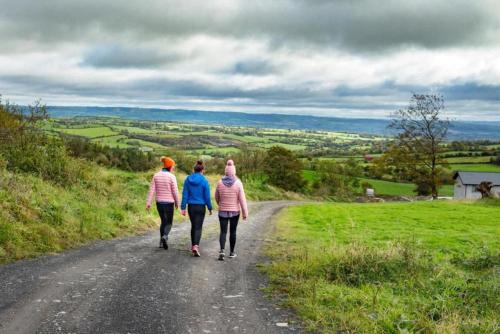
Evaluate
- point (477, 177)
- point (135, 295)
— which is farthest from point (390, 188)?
point (135, 295)

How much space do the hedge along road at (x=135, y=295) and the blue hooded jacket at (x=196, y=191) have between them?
1.46 meters

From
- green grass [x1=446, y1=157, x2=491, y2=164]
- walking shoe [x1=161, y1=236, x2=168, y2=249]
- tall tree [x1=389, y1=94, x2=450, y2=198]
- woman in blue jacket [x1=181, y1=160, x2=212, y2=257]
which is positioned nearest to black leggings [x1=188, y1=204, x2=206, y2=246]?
woman in blue jacket [x1=181, y1=160, x2=212, y2=257]

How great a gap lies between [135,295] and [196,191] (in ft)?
14.4

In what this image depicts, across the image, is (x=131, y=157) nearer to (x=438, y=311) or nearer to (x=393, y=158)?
(x=393, y=158)

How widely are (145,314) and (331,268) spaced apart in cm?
433

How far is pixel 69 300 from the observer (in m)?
7.66

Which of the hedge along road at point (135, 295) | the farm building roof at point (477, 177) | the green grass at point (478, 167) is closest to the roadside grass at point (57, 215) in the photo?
the hedge along road at point (135, 295)

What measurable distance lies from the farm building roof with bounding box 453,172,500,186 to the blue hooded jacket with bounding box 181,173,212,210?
7453 cm

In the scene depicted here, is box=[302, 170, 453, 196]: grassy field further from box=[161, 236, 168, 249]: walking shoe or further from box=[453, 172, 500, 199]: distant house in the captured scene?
box=[161, 236, 168, 249]: walking shoe

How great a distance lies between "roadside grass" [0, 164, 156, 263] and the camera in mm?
11539

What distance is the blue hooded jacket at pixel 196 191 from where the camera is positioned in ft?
39.7

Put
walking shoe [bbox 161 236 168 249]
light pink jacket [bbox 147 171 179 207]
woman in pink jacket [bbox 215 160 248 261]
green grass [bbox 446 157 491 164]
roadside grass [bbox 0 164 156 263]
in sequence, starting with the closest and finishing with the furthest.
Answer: roadside grass [bbox 0 164 156 263]
woman in pink jacket [bbox 215 160 248 261]
walking shoe [bbox 161 236 168 249]
light pink jacket [bbox 147 171 179 207]
green grass [bbox 446 157 491 164]

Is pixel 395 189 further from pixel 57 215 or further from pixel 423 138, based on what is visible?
pixel 57 215

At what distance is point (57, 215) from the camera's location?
1370 centimetres
